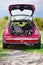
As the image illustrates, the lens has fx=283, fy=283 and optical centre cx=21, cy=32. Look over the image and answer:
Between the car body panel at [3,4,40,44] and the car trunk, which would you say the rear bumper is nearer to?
the car body panel at [3,4,40,44]

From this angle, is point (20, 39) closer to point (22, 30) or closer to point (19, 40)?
point (19, 40)

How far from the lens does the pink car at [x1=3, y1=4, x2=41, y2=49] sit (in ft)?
40.2

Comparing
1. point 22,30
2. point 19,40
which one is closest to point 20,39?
point 19,40

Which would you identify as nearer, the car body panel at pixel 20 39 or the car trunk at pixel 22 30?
the car body panel at pixel 20 39

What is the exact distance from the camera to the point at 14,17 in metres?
13.0

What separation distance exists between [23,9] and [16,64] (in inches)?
213

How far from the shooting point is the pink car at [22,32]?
1224cm

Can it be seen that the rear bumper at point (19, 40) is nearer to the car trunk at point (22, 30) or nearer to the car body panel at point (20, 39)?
the car body panel at point (20, 39)

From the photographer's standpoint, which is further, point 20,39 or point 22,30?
point 22,30

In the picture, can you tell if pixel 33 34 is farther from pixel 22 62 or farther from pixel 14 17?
pixel 22 62

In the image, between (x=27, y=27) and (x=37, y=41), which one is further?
(x=27, y=27)

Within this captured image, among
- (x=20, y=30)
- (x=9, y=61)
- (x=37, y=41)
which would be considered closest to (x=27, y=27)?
(x=20, y=30)

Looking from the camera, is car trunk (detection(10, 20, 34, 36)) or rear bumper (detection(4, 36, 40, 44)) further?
car trunk (detection(10, 20, 34, 36))

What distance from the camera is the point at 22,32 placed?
41.9ft
